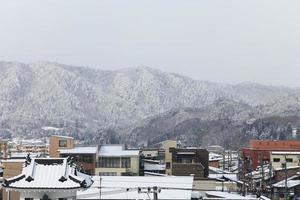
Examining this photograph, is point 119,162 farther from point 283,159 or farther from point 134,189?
point 283,159

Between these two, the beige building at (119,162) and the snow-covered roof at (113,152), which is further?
the snow-covered roof at (113,152)

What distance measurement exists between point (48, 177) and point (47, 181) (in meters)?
0.17

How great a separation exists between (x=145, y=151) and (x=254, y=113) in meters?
95.8

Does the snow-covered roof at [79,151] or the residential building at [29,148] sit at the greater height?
the snow-covered roof at [79,151]

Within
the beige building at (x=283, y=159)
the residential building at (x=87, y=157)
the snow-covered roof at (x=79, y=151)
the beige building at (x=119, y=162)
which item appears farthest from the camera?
the beige building at (x=283, y=159)

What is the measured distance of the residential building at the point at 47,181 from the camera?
50.8 feet

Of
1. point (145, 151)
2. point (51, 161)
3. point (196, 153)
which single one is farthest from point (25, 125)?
point (51, 161)

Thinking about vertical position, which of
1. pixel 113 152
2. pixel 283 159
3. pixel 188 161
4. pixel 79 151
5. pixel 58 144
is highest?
pixel 58 144

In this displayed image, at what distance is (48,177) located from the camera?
15789mm

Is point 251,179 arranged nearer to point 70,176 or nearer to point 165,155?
point 165,155

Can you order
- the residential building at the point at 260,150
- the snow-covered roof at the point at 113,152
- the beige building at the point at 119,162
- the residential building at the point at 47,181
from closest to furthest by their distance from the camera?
the residential building at the point at 47,181
the beige building at the point at 119,162
the snow-covered roof at the point at 113,152
the residential building at the point at 260,150

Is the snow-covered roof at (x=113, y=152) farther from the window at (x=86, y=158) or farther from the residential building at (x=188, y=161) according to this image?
the residential building at (x=188, y=161)

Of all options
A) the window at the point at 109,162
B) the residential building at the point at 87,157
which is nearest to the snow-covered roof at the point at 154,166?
the window at the point at 109,162

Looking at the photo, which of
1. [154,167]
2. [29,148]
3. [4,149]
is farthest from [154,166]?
[29,148]
